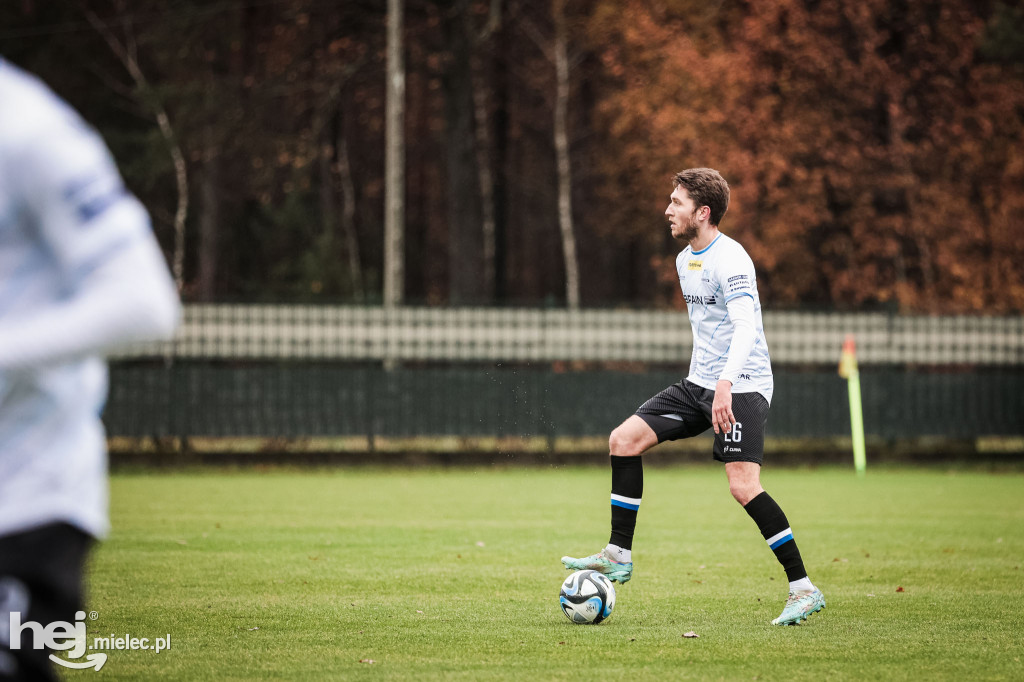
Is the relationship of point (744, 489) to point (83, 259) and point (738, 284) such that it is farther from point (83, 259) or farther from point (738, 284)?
point (83, 259)

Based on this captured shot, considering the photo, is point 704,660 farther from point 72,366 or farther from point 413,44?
point 413,44

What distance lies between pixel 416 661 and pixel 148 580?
2779 mm

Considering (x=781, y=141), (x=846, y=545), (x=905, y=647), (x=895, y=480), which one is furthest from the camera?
(x=781, y=141)

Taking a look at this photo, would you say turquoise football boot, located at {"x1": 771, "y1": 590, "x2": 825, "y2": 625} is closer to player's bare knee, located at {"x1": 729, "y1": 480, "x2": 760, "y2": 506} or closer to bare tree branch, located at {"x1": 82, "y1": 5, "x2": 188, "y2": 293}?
player's bare knee, located at {"x1": 729, "y1": 480, "x2": 760, "y2": 506}

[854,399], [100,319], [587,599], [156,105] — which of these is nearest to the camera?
[100,319]

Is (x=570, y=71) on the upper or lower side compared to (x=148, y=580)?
upper

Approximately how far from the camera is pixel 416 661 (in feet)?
16.9

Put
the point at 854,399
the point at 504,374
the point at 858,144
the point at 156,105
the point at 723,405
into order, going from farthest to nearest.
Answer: the point at 156,105
the point at 858,144
the point at 504,374
the point at 854,399
the point at 723,405

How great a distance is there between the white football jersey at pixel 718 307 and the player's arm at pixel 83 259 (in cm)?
427

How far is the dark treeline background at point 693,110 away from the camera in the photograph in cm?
2573

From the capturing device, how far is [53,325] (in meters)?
2.19

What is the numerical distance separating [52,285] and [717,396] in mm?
4099

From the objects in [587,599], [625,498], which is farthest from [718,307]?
[587,599]

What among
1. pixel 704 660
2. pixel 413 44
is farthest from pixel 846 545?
pixel 413 44
